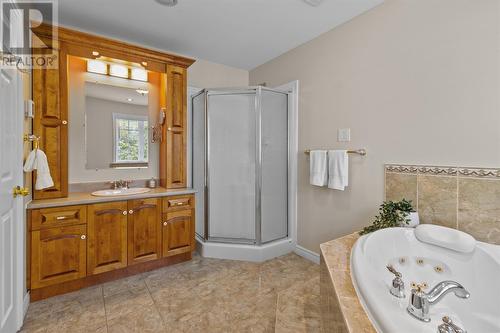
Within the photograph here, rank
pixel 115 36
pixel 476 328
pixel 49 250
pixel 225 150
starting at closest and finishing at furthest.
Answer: pixel 476 328 < pixel 49 250 < pixel 115 36 < pixel 225 150

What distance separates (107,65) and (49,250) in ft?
6.21

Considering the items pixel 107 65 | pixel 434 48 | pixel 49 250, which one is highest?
pixel 107 65

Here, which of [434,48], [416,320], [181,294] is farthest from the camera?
[181,294]

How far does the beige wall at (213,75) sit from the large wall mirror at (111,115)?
0.51 metres

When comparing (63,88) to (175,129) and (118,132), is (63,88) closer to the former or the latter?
(118,132)

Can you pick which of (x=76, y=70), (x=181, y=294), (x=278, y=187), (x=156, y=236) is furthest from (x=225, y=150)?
(x=76, y=70)

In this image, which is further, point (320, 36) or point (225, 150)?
point (225, 150)

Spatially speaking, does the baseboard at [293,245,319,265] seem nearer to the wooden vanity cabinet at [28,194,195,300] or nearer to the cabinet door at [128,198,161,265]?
the wooden vanity cabinet at [28,194,195,300]

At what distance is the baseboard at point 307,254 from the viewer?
2.65 m

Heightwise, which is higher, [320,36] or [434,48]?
[320,36]

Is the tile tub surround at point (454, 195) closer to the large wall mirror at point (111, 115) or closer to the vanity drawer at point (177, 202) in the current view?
the vanity drawer at point (177, 202)

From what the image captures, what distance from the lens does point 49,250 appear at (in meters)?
1.90

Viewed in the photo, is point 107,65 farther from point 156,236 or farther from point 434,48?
point 434,48

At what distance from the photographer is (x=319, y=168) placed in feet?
7.98
